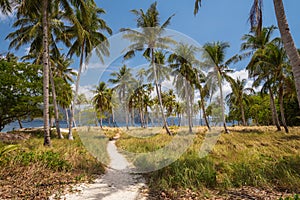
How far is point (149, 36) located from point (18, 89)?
11.2 m

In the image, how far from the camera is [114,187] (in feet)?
16.9

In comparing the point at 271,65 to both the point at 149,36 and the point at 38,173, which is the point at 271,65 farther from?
the point at 38,173

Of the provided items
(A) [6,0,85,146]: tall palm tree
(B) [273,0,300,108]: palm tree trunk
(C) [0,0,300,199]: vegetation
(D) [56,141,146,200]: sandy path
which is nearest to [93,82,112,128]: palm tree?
(C) [0,0,300,199]: vegetation

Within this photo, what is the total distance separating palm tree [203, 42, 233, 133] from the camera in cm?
1791

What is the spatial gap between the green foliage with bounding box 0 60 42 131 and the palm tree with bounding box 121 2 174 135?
25.9 feet

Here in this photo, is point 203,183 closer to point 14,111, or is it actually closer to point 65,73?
point 14,111

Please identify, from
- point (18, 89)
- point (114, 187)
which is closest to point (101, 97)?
point (18, 89)

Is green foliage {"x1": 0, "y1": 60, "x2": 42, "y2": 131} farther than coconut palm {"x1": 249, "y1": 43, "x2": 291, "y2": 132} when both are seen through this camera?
No

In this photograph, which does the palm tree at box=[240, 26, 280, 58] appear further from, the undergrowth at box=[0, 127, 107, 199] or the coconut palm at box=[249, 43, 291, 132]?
the undergrowth at box=[0, 127, 107, 199]

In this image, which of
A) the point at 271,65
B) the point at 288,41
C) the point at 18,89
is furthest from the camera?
the point at 271,65

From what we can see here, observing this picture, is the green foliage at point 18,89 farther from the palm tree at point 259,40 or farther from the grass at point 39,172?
the palm tree at point 259,40

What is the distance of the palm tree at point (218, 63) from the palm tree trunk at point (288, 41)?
12.2m

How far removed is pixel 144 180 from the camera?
5750 millimetres

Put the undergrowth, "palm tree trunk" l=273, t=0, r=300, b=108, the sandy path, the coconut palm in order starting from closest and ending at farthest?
the undergrowth → the sandy path → "palm tree trunk" l=273, t=0, r=300, b=108 → the coconut palm
